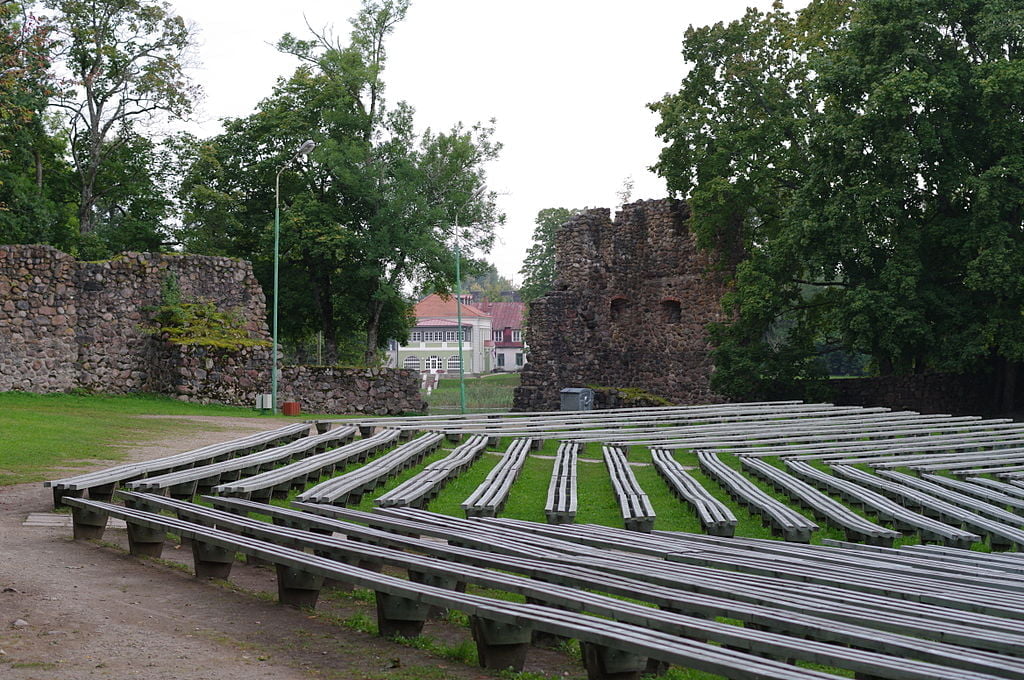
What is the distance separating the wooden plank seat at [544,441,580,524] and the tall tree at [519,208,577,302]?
46.5 metres

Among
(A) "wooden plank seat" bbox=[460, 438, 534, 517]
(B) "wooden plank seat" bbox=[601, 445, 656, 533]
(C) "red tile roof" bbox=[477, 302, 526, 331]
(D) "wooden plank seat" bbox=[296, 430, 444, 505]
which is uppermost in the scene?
(C) "red tile roof" bbox=[477, 302, 526, 331]

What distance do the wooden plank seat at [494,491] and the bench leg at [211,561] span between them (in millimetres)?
1817

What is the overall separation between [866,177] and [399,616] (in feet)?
66.8

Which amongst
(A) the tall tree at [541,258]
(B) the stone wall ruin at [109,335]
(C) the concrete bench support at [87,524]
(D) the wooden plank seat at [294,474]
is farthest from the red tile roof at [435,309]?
(C) the concrete bench support at [87,524]

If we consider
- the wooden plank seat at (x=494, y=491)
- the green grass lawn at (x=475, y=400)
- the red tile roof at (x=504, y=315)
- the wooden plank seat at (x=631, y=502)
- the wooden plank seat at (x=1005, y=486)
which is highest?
the red tile roof at (x=504, y=315)

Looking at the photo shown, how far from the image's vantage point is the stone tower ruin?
29.3 metres

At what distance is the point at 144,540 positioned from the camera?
6.84m

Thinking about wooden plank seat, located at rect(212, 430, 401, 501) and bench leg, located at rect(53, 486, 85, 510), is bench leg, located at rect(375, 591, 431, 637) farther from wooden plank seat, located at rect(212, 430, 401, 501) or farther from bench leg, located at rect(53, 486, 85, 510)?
bench leg, located at rect(53, 486, 85, 510)

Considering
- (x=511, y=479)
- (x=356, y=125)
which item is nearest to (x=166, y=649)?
(x=511, y=479)

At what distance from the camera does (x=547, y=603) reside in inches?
185

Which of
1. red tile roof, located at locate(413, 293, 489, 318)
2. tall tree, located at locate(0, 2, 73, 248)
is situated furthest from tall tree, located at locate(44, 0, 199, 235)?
red tile roof, located at locate(413, 293, 489, 318)

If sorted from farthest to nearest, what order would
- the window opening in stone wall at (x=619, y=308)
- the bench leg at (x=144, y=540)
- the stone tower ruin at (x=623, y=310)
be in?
the window opening in stone wall at (x=619, y=308), the stone tower ruin at (x=623, y=310), the bench leg at (x=144, y=540)

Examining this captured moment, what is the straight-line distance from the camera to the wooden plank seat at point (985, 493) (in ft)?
29.0

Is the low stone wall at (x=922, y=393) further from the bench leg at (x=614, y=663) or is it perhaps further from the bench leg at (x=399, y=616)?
the bench leg at (x=614, y=663)
